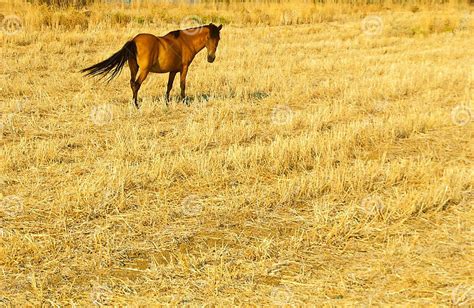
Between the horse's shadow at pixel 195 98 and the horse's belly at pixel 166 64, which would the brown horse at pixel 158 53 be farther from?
the horse's shadow at pixel 195 98

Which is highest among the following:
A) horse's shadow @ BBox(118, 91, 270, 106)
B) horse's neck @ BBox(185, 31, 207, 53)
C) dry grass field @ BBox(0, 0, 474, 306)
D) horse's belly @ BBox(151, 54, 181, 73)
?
horse's neck @ BBox(185, 31, 207, 53)

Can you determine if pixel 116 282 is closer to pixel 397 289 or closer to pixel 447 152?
pixel 397 289

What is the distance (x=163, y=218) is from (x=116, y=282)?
1.09 meters

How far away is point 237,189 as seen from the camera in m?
5.22

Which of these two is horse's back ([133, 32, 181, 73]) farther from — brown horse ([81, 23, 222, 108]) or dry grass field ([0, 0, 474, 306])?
dry grass field ([0, 0, 474, 306])

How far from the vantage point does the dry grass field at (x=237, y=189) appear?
349cm

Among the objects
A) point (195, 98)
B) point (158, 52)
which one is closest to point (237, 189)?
point (158, 52)

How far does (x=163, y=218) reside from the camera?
14.7 ft

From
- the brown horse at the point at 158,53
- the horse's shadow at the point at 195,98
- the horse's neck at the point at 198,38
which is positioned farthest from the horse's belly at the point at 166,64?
the horse's shadow at the point at 195,98

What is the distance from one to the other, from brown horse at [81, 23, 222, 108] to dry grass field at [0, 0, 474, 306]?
1.96ft

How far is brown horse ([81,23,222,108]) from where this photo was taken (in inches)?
323

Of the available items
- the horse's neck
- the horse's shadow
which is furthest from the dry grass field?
the horse's neck

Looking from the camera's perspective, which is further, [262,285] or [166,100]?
[166,100]

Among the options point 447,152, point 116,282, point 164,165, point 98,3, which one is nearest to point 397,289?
point 116,282
